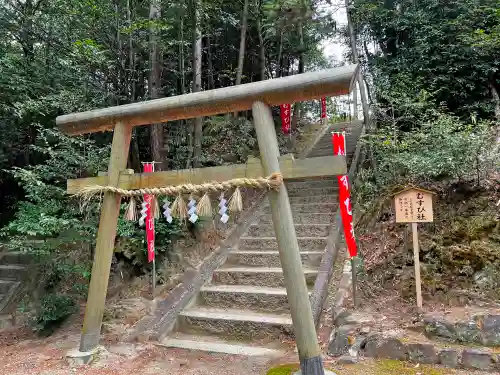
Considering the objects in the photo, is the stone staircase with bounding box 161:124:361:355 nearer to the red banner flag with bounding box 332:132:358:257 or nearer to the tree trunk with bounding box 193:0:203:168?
the red banner flag with bounding box 332:132:358:257

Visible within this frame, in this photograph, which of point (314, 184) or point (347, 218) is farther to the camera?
point (314, 184)

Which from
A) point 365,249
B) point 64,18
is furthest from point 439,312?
point 64,18

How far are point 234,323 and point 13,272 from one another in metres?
4.64

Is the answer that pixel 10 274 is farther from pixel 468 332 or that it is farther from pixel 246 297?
pixel 468 332

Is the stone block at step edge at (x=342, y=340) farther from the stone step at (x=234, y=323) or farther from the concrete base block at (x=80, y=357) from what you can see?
the concrete base block at (x=80, y=357)

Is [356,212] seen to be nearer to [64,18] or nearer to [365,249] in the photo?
[365,249]

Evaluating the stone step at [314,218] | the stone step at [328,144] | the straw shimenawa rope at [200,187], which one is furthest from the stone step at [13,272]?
the stone step at [328,144]

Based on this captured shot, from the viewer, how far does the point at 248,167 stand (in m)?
3.36

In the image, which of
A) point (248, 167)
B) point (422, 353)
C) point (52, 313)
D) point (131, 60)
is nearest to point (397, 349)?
point (422, 353)

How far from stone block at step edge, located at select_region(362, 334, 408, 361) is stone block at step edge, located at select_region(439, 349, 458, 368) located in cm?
30

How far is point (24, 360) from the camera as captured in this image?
13.4 feet

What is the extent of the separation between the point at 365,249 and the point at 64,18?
7.23 metres

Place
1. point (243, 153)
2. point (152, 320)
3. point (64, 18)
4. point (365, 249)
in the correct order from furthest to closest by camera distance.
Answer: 1. point (243, 153)
2. point (64, 18)
3. point (365, 249)
4. point (152, 320)

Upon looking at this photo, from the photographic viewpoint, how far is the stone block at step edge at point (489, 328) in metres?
3.24
